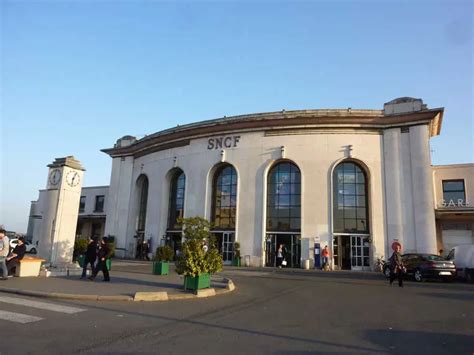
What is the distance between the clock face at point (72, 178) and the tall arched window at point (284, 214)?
13.8m

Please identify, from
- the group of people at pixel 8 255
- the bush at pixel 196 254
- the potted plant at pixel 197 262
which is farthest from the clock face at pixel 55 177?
the potted plant at pixel 197 262

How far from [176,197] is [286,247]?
431 inches

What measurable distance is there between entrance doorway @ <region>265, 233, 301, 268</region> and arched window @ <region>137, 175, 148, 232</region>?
1353 centimetres

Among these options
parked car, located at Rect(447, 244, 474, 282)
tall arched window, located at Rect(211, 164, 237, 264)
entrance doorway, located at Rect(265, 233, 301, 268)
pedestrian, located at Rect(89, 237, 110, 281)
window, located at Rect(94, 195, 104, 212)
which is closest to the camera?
pedestrian, located at Rect(89, 237, 110, 281)

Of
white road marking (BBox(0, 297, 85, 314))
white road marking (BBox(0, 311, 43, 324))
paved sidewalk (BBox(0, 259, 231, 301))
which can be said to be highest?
paved sidewalk (BBox(0, 259, 231, 301))

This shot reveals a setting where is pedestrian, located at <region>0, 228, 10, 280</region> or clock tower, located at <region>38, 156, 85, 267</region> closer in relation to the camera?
pedestrian, located at <region>0, 228, 10, 280</region>

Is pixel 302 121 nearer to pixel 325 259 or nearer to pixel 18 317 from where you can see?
pixel 325 259

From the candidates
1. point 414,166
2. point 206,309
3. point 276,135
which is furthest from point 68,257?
point 414,166

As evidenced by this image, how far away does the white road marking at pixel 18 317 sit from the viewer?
6.91 m

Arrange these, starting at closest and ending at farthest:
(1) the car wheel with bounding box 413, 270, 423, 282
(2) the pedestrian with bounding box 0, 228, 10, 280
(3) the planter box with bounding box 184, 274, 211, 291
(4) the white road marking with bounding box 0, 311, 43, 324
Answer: (4) the white road marking with bounding box 0, 311, 43, 324 < (3) the planter box with bounding box 184, 274, 211, 291 < (2) the pedestrian with bounding box 0, 228, 10, 280 < (1) the car wheel with bounding box 413, 270, 423, 282

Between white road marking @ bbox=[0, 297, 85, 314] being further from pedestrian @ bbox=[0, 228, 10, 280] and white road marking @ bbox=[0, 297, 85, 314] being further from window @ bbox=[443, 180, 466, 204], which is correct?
window @ bbox=[443, 180, 466, 204]

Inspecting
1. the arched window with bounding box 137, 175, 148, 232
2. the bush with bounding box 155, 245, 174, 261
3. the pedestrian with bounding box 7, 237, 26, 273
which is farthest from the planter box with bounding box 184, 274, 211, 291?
the arched window with bounding box 137, 175, 148, 232

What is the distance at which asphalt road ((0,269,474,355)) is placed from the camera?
18.4ft

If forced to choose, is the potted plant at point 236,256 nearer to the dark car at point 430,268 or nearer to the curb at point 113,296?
the dark car at point 430,268
